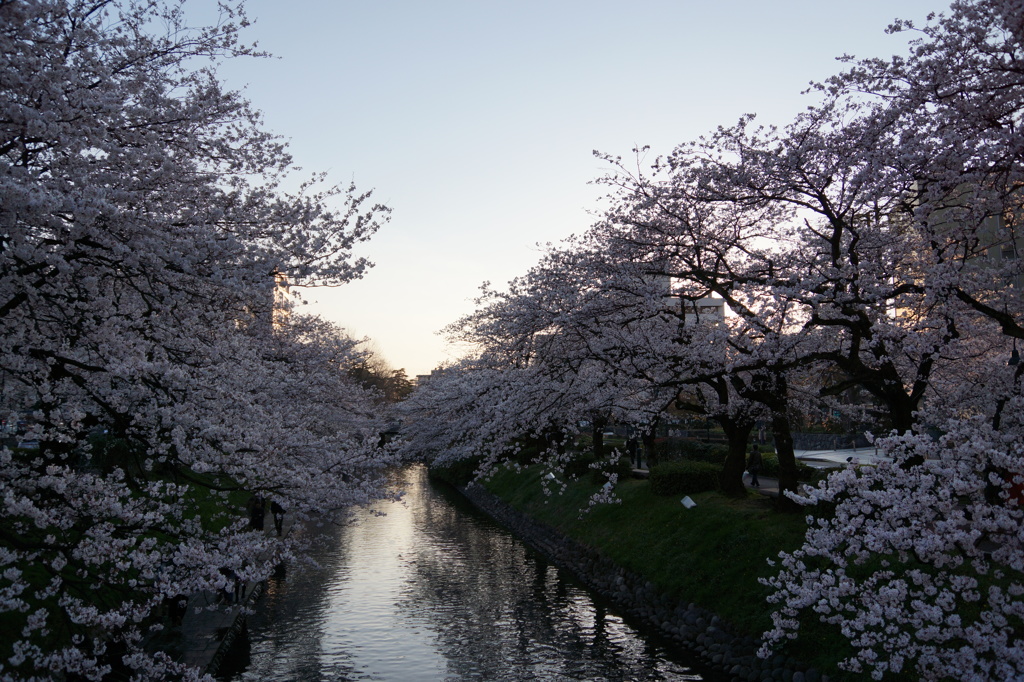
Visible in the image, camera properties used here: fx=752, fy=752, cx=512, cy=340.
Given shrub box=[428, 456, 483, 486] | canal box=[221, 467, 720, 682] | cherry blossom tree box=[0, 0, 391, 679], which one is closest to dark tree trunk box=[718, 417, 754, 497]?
canal box=[221, 467, 720, 682]

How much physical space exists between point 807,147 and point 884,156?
2400 millimetres

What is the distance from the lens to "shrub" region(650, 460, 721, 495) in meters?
23.7

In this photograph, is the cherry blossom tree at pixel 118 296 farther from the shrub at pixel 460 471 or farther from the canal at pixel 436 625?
the shrub at pixel 460 471

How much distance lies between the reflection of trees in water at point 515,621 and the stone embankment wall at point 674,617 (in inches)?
25.4

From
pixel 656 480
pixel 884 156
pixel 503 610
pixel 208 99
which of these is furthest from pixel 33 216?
pixel 656 480

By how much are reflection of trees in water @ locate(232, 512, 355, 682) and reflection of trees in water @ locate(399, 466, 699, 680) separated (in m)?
2.33

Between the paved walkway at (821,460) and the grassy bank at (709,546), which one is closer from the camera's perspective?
the grassy bank at (709,546)

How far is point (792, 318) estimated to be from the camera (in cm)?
1717

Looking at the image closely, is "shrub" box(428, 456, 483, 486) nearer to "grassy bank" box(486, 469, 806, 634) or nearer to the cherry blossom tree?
"grassy bank" box(486, 469, 806, 634)

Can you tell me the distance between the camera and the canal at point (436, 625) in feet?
49.9

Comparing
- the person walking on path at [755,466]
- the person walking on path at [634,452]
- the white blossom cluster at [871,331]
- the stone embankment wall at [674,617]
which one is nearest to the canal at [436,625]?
the stone embankment wall at [674,617]

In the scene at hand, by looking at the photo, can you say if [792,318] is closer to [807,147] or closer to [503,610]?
[807,147]

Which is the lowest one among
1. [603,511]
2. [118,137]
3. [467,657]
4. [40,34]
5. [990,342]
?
[467,657]

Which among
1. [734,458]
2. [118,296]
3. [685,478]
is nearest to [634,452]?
[685,478]
